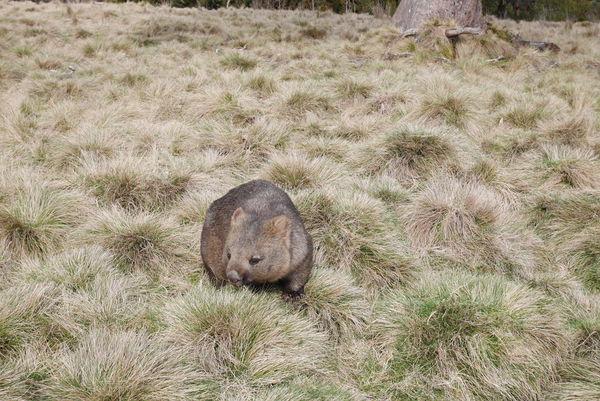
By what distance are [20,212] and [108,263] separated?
38.1 inches

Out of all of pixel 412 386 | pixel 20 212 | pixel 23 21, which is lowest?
pixel 412 386

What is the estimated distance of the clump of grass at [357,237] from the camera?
3930mm

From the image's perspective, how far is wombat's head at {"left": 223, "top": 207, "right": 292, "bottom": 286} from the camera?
3.21 meters

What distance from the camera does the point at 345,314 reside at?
341cm

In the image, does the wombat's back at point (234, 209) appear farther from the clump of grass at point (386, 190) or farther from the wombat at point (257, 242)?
the clump of grass at point (386, 190)

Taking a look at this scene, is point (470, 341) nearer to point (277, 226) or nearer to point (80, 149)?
point (277, 226)

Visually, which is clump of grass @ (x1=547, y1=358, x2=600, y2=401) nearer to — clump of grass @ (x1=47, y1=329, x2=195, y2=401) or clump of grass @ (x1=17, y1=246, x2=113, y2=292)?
clump of grass @ (x1=47, y1=329, x2=195, y2=401)

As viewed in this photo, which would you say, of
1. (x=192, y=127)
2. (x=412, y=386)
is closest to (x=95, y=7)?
(x=192, y=127)

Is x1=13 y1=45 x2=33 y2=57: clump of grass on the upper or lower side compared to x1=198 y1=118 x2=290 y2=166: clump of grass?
upper

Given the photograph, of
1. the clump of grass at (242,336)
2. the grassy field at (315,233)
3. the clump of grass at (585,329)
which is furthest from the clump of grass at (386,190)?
the clump of grass at (242,336)

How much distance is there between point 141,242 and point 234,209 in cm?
83

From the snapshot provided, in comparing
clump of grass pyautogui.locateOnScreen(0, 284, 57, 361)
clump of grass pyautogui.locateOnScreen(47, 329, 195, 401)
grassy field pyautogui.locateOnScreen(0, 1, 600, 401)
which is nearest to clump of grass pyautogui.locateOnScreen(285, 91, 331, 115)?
grassy field pyautogui.locateOnScreen(0, 1, 600, 401)

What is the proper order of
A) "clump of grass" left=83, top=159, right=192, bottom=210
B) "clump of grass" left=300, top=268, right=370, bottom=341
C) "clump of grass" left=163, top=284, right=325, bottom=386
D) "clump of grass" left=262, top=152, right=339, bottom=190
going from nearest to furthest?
"clump of grass" left=163, top=284, right=325, bottom=386
"clump of grass" left=300, top=268, right=370, bottom=341
"clump of grass" left=83, top=159, right=192, bottom=210
"clump of grass" left=262, top=152, right=339, bottom=190

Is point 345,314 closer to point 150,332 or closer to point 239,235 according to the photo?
point 239,235
